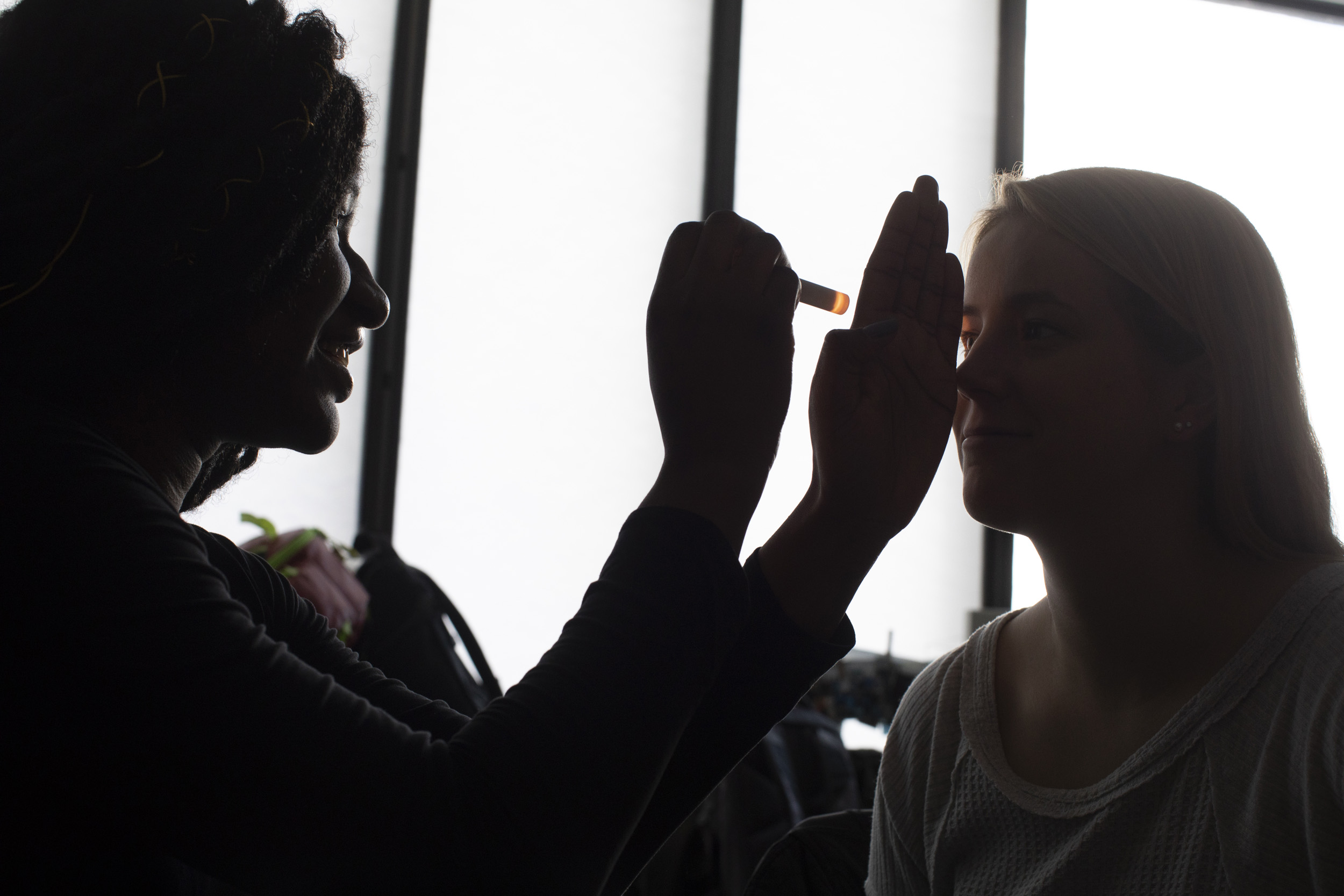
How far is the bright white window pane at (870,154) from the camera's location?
3.20 meters

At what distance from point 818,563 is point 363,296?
0.40 m

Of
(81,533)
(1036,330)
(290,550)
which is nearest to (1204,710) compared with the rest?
(1036,330)

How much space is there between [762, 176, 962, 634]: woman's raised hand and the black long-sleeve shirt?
0.85 ft

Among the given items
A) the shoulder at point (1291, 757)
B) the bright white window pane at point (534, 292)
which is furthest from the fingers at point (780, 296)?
the bright white window pane at point (534, 292)

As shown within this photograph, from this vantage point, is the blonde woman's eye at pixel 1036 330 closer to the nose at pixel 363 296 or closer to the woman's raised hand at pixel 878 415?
the woman's raised hand at pixel 878 415

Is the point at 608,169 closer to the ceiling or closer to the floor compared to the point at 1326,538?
closer to the ceiling

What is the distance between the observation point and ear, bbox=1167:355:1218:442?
40.9 inches

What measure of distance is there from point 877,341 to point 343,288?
1.65 feet

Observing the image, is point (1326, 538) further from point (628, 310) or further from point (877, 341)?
point (628, 310)

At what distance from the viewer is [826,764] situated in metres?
2.06

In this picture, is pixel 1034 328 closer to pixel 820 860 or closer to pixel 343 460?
pixel 820 860

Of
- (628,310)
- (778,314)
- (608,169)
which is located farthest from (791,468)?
(778,314)

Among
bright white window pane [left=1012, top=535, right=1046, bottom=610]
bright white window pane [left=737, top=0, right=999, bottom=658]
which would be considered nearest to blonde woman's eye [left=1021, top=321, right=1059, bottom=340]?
bright white window pane [left=737, top=0, right=999, bottom=658]

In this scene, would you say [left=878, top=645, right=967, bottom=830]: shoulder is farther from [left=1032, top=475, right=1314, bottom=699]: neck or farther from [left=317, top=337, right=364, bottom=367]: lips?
[left=317, top=337, right=364, bottom=367]: lips
